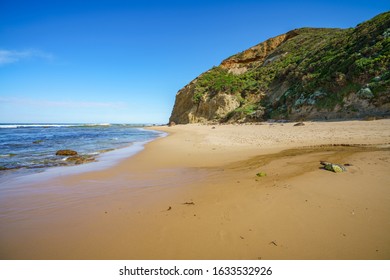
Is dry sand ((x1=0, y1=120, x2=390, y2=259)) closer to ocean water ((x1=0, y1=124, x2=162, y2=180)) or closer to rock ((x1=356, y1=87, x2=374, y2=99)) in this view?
ocean water ((x1=0, y1=124, x2=162, y2=180))

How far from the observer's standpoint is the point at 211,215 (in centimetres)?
316

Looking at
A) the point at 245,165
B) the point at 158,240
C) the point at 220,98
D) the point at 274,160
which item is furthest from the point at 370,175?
the point at 220,98

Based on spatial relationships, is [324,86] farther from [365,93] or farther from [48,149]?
[48,149]

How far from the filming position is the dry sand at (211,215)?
2344 millimetres

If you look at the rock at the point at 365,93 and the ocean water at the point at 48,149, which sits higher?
the rock at the point at 365,93

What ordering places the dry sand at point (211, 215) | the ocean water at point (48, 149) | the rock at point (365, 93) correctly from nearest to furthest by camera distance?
the dry sand at point (211, 215) < the ocean water at point (48, 149) < the rock at point (365, 93)

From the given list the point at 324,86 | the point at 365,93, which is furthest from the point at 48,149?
the point at 324,86

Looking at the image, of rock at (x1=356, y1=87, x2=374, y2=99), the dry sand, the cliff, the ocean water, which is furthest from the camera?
the cliff

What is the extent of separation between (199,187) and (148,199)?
1.14 m

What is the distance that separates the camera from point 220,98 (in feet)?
126

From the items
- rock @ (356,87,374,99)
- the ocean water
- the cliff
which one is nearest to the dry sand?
the ocean water

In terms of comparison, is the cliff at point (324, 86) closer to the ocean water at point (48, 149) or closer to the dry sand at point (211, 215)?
the dry sand at point (211, 215)

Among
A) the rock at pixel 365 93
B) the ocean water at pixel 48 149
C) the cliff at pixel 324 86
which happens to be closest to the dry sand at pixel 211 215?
the ocean water at pixel 48 149

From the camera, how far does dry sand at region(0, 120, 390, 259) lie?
7.69 ft
